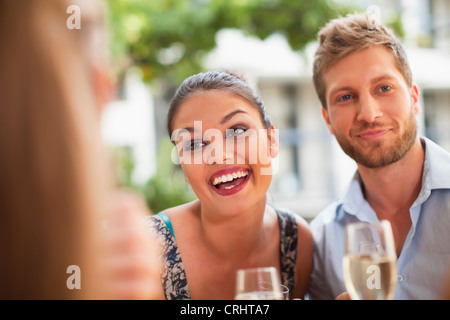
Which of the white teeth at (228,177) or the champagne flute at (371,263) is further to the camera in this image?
the white teeth at (228,177)

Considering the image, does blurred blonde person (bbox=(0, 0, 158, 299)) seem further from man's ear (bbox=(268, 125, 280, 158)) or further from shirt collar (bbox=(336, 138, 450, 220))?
shirt collar (bbox=(336, 138, 450, 220))

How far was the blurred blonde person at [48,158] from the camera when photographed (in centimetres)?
67

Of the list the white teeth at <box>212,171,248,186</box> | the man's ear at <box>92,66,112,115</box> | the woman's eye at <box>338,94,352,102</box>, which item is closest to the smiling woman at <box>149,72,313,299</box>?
the white teeth at <box>212,171,248,186</box>

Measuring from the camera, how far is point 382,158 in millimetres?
1690

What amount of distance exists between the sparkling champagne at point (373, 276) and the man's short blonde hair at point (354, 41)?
941 millimetres

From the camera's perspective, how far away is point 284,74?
7945 mm

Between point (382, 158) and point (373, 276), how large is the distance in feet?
2.54

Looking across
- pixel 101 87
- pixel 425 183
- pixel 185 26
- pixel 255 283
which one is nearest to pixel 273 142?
pixel 425 183

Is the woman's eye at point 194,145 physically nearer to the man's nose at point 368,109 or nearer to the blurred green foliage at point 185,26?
the man's nose at point 368,109

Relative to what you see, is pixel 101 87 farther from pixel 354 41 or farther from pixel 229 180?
pixel 354 41

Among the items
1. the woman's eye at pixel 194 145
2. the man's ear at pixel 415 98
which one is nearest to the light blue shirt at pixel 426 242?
the man's ear at pixel 415 98
